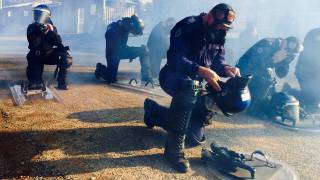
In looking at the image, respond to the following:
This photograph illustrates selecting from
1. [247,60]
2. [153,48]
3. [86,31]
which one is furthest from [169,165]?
[86,31]

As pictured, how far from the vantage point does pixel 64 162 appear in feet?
12.2

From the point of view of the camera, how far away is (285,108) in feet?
19.6

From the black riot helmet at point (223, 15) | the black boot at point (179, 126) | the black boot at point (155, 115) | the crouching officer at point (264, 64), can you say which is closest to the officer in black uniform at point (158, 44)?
the crouching officer at point (264, 64)

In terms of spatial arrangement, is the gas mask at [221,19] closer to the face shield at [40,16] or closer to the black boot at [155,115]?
the black boot at [155,115]

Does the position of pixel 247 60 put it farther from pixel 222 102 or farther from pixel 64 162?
pixel 64 162

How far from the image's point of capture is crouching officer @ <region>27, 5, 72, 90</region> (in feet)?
22.1

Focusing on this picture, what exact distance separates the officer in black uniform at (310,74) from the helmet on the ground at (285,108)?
1.16m

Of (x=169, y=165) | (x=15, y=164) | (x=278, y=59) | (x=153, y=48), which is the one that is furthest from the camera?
(x=153, y=48)

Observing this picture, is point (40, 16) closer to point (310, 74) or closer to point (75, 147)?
point (75, 147)

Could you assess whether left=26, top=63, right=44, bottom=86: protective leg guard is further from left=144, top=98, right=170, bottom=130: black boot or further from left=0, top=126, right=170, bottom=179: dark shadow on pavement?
left=144, top=98, right=170, bottom=130: black boot

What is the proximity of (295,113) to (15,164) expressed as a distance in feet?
15.3

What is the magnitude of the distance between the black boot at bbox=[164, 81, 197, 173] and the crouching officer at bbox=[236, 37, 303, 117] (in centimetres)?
294

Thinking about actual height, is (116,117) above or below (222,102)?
below

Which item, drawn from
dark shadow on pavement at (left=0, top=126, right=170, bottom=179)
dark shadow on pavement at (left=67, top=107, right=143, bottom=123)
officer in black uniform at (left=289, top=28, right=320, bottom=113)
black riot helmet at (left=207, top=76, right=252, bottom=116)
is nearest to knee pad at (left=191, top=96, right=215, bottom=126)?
dark shadow on pavement at (left=0, top=126, right=170, bottom=179)
